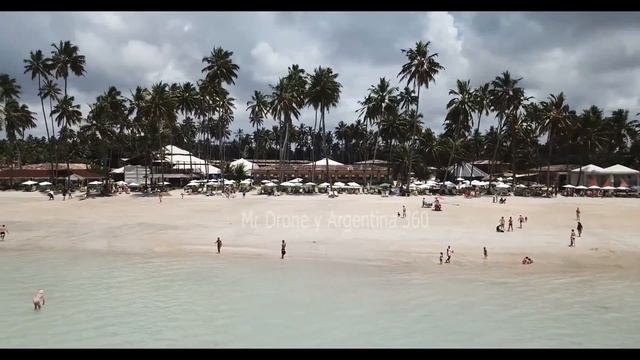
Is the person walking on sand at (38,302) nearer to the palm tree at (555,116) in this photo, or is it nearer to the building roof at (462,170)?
the palm tree at (555,116)

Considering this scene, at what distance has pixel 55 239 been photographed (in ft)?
121

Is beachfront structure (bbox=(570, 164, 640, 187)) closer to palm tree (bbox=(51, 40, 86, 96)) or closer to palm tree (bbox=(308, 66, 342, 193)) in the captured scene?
palm tree (bbox=(308, 66, 342, 193))

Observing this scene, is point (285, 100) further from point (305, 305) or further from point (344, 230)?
point (305, 305)

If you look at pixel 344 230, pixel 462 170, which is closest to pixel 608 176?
pixel 462 170

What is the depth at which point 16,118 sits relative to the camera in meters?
88.2

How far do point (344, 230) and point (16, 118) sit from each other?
73166mm

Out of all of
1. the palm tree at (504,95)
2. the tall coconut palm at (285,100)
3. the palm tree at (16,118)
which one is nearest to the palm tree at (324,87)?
the tall coconut palm at (285,100)

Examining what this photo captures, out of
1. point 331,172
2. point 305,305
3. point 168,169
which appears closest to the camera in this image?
point 305,305

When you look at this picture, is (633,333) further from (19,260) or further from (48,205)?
(48,205)

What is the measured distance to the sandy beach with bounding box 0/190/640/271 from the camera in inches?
1232

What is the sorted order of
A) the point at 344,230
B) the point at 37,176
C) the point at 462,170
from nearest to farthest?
1. the point at 344,230
2. the point at 37,176
3. the point at 462,170

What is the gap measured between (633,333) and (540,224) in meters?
25.6

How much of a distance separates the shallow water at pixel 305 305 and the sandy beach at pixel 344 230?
11.0ft
